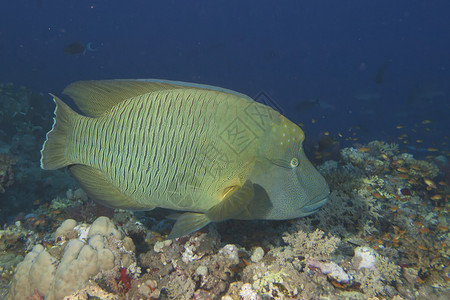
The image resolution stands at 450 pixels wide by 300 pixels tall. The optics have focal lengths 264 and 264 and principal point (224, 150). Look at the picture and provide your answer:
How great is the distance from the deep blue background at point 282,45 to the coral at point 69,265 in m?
40.5

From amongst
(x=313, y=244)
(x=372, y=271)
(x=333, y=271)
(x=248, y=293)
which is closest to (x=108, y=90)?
(x=248, y=293)

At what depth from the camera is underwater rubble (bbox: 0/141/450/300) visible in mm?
2449

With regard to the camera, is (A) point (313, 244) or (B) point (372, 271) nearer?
(B) point (372, 271)

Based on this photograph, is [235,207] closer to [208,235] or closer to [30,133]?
[208,235]

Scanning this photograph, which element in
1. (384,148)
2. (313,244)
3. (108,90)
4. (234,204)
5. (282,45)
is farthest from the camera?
(282,45)

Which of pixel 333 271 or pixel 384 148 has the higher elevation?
pixel 333 271

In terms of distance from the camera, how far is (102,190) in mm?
2648

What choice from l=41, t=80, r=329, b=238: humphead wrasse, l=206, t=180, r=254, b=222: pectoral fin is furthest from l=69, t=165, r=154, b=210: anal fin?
l=206, t=180, r=254, b=222: pectoral fin

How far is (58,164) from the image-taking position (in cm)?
266

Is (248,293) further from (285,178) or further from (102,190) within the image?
(102,190)

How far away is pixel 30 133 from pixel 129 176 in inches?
584

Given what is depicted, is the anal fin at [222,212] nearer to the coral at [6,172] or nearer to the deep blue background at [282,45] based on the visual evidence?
the coral at [6,172]

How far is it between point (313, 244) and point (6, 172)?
355 inches

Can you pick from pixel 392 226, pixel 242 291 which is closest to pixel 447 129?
pixel 392 226
